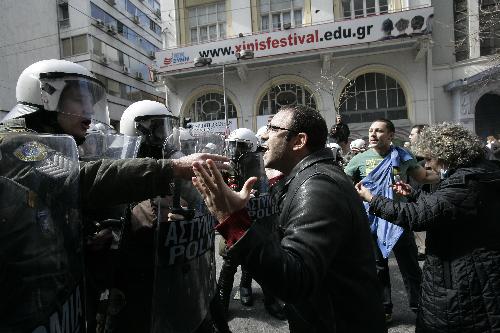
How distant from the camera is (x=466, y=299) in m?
2.12

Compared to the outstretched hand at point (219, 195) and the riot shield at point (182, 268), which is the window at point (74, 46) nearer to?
the riot shield at point (182, 268)

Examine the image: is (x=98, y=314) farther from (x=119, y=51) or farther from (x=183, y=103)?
(x=119, y=51)

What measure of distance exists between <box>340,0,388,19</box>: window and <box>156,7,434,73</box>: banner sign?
6.23 feet

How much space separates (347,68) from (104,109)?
52.8 ft

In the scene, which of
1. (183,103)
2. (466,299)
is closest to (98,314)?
(466,299)

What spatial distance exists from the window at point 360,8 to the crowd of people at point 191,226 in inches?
657

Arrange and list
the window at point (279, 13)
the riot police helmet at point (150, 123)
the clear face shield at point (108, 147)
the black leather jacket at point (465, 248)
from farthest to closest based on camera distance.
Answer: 1. the window at point (279, 13)
2. the riot police helmet at point (150, 123)
3. the clear face shield at point (108, 147)
4. the black leather jacket at point (465, 248)

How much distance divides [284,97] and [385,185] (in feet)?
49.1

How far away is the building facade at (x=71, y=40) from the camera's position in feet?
90.6

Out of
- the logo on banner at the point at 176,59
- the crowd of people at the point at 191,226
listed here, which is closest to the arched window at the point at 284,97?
the logo on banner at the point at 176,59

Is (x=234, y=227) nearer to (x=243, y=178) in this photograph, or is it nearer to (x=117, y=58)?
(x=243, y=178)

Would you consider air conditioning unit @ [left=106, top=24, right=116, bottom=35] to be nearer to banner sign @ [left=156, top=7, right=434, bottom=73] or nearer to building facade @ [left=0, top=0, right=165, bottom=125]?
building facade @ [left=0, top=0, right=165, bottom=125]

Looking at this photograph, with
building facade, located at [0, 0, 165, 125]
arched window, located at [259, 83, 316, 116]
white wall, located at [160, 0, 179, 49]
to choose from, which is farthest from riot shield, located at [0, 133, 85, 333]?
building facade, located at [0, 0, 165, 125]

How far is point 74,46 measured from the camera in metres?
28.7
